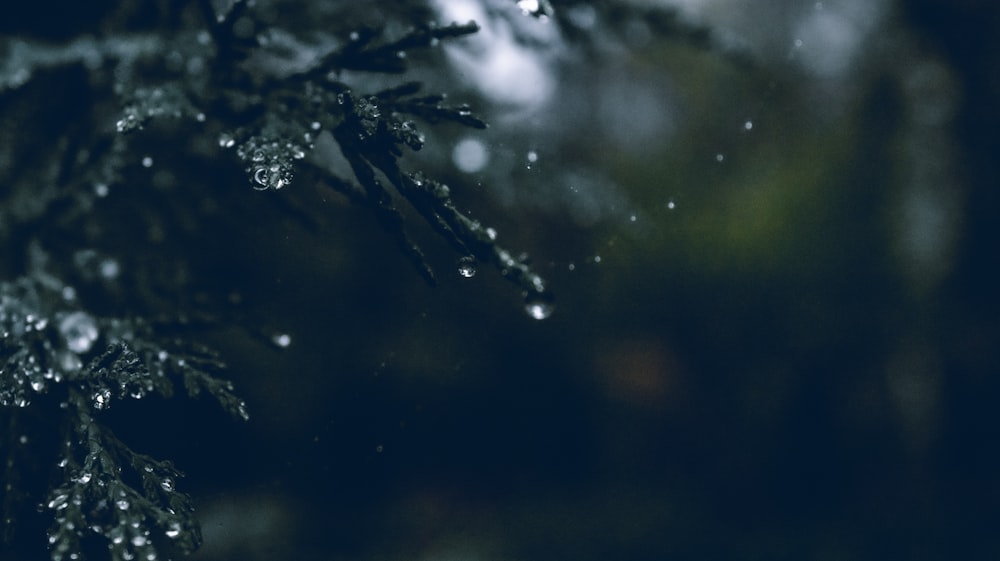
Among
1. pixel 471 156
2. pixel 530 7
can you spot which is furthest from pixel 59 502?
pixel 471 156

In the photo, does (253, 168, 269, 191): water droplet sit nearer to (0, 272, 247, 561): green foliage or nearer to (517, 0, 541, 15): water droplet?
(0, 272, 247, 561): green foliage

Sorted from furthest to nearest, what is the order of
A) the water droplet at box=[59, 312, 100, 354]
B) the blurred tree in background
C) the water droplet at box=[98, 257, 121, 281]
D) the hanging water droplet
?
the hanging water droplet, the blurred tree in background, the water droplet at box=[98, 257, 121, 281], the water droplet at box=[59, 312, 100, 354]

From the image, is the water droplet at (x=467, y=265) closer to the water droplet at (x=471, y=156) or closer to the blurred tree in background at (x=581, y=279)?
the blurred tree in background at (x=581, y=279)

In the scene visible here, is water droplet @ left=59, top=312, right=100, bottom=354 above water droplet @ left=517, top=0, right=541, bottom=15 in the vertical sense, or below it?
below

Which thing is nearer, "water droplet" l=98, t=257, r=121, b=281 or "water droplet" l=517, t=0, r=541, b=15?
"water droplet" l=517, t=0, r=541, b=15

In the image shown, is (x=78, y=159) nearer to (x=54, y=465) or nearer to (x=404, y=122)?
(x=54, y=465)

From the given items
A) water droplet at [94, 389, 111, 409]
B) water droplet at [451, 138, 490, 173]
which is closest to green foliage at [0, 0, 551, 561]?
water droplet at [94, 389, 111, 409]

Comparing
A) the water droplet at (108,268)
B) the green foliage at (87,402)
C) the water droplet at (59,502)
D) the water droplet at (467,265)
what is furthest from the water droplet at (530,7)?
the water droplet at (59,502)
